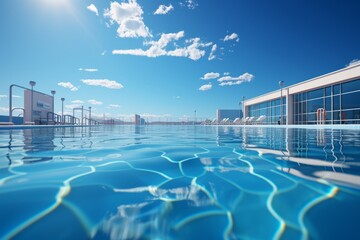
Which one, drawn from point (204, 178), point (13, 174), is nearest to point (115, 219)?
point (204, 178)

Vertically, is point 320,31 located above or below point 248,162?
above

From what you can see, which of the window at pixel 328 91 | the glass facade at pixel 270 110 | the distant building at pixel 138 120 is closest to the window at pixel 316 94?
the window at pixel 328 91

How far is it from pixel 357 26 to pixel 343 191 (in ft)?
61.9

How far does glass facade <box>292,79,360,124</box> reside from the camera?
1105 cm

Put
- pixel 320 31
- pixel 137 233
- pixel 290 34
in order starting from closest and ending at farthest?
pixel 137 233, pixel 320 31, pixel 290 34

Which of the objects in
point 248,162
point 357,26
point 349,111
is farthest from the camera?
point 357,26

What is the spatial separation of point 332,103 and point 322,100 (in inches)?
37.7

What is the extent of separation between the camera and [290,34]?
15156mm

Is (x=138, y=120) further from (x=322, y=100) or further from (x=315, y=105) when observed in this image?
(x=322, y=100)

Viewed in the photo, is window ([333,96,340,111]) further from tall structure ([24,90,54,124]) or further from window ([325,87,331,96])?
tall structure ([24,90,54,124])

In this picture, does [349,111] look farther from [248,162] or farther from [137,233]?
[137,233]

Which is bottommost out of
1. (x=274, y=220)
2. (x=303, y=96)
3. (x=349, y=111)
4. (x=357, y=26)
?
(x=274, y=220)

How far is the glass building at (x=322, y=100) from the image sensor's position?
11.1m

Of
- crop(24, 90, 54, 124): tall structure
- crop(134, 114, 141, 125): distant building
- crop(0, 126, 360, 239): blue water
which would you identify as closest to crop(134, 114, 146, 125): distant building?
crop(134, 114, 141, 125): distant building
